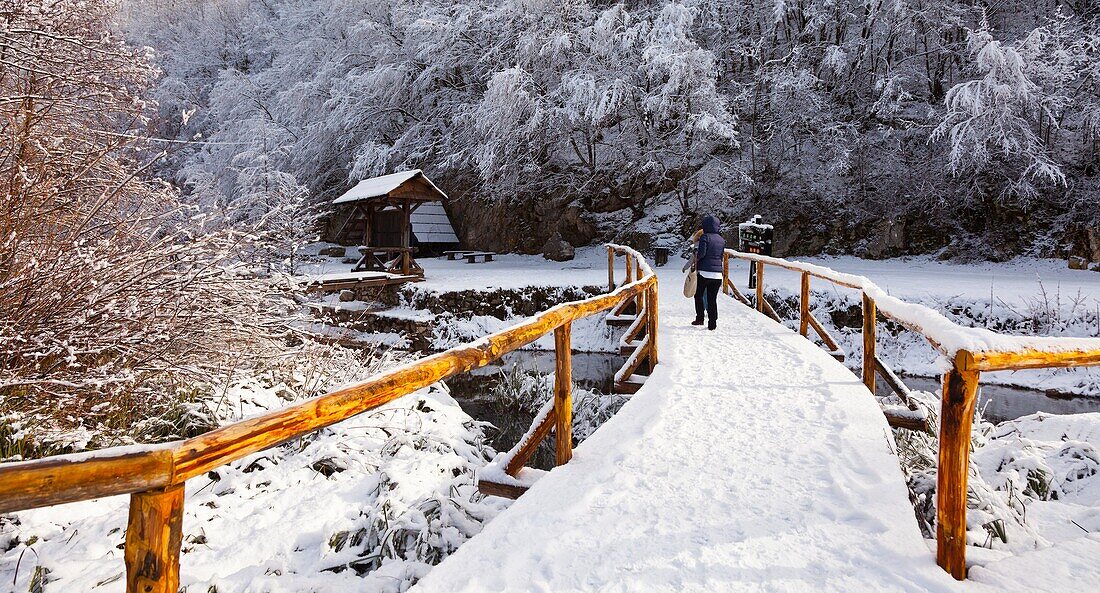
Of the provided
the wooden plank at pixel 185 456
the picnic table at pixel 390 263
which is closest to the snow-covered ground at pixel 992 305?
the wooden plank at pixel 185 456

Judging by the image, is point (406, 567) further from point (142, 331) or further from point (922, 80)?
point (922, 80)

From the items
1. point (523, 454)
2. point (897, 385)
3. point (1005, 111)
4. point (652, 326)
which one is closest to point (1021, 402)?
point (897, 385)

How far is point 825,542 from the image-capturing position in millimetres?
2391

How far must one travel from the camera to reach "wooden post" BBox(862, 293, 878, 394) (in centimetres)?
493

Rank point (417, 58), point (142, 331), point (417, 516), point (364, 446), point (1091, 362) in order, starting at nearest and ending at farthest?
point (1091, 362) < point (417, 516) < point (142, 331) < point (364, 446) < point (417, 58)

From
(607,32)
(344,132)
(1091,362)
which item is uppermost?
(607,32)

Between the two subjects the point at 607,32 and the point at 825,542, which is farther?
the point at 607,32

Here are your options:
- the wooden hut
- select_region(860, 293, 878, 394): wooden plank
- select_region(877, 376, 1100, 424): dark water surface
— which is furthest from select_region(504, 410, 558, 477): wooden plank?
the wooden hut

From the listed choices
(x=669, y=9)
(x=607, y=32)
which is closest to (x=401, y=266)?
(x=607, y=32)

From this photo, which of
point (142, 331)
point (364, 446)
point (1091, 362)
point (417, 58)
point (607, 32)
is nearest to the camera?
point (1091, 362)

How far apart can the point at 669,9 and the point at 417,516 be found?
17.6 m

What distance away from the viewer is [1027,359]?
231cm

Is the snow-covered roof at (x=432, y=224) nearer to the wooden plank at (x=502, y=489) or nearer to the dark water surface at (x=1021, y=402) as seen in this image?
the dark water surface at (x=1021, y=402)

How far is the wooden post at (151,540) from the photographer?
1.38 metres
